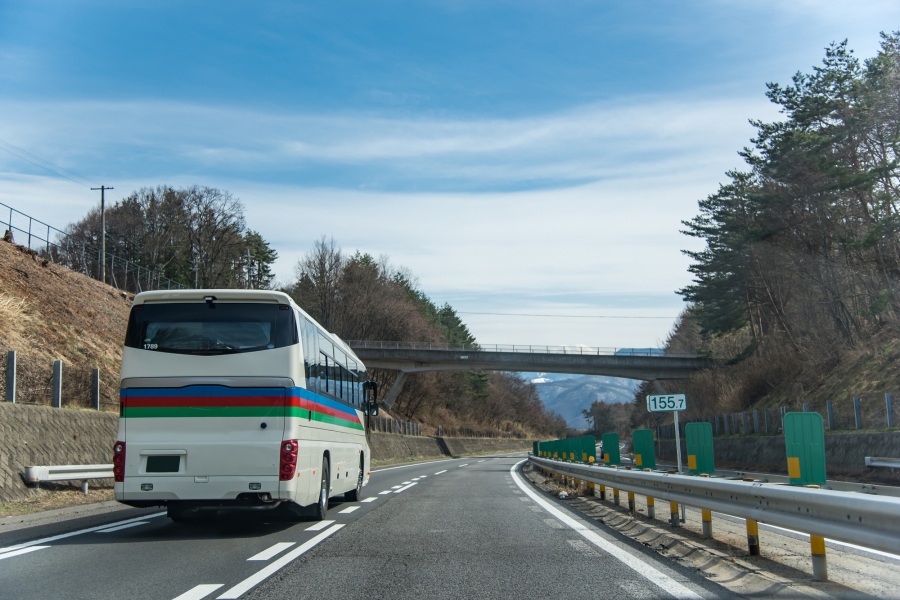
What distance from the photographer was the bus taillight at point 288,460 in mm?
10828

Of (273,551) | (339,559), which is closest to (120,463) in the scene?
(273,551)

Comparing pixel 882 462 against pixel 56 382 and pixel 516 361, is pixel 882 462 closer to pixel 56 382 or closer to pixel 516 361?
pixel 56 382

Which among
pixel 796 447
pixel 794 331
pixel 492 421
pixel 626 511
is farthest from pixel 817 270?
pixel 492 421

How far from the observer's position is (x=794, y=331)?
51125mm

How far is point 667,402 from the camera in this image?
1928 cm

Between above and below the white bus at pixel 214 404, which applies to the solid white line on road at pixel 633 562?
below

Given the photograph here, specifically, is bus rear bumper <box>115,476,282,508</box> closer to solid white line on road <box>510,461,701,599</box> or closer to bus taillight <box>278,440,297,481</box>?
bus taillight <box>278,440,297,481</box>

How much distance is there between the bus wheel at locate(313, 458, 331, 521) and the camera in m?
12.8

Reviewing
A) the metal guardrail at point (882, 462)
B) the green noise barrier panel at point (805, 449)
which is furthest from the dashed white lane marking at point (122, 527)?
the metal guardrail at point (882, 462)

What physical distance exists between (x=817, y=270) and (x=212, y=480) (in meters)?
39.2

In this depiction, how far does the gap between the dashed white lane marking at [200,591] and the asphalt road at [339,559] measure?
0.04 feet

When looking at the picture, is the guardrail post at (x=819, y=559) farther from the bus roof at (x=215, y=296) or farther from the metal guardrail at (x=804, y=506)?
the bus roof at (x=215, y=296)

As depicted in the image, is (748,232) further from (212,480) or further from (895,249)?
(212,480)

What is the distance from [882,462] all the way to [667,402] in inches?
342
